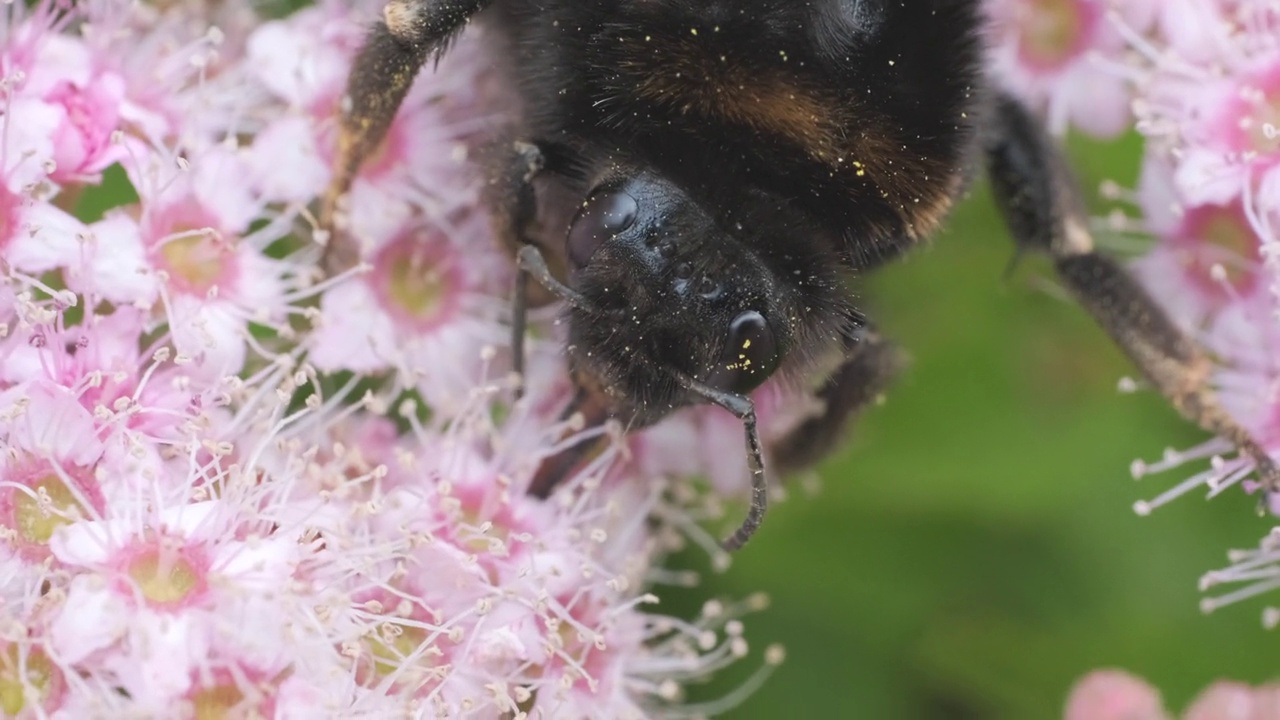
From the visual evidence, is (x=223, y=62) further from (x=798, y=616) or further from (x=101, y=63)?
(x=798, y=616)

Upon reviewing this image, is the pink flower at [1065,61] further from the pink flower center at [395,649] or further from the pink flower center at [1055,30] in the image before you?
the pink flower center at [395,649]

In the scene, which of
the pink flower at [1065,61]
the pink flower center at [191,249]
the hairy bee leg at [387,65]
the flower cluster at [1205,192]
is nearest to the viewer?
the hairy bee leg at [387,65]

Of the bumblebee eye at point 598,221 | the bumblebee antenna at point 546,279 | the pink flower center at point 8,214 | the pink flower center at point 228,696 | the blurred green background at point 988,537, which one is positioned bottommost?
the blurred green background at point 988,537

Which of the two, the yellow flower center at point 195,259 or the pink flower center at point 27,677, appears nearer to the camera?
the pink flower center at point 27,677

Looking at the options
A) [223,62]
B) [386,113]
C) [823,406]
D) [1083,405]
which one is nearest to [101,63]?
[223,62]

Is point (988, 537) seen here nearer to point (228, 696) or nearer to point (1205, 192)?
point (1205, 192)

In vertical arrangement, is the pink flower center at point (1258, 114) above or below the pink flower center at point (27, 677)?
above

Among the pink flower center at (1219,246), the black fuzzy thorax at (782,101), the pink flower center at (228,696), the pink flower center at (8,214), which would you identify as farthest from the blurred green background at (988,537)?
the pink flower center at (8,214)

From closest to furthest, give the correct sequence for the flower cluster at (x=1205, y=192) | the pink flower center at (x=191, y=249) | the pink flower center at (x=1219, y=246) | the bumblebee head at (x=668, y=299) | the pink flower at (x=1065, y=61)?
the bumblebee head at (x=668, y=299), the pink flower center at (x=191, y=249), the flower cluster at (x=1205, y=192), the pink flower center at (x=1219, y=246), the pink flower at (x=1065, y=61)

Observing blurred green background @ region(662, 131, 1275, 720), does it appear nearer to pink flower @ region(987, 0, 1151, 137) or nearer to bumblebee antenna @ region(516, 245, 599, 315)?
pink flower @ region(987, 0, 1151, 137)

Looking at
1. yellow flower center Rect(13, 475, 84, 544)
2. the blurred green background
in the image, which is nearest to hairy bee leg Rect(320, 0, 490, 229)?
yellow flower center Rect(13, 475, 84, 544)
